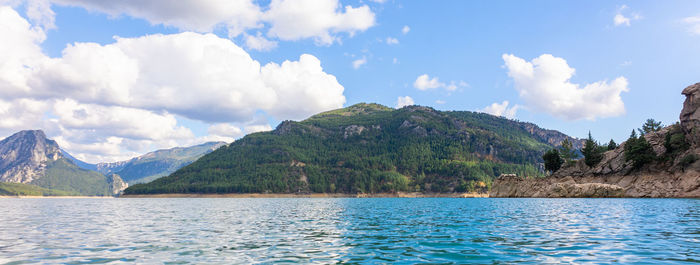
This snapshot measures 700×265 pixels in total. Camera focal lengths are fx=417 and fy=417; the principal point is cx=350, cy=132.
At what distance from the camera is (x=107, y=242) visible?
33.1m

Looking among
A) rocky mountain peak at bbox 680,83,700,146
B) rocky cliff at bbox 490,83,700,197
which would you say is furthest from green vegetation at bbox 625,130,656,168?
rocky mountain peak at bbox 680,83,700,146

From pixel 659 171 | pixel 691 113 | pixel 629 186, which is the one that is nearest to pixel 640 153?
pixel 659 171

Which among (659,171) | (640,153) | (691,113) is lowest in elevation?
(659,171)

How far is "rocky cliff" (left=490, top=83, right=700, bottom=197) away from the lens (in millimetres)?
137625

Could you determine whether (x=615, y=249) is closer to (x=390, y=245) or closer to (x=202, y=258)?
(x=390, y=245)

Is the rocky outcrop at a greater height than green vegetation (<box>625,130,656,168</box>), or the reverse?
green vegetation (<box>625,130,656,168</box>)

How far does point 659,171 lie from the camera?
151250 mm

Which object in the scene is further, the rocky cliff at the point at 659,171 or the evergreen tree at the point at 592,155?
the evergreen tree at the point at 592,155

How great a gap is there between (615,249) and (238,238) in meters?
27.6

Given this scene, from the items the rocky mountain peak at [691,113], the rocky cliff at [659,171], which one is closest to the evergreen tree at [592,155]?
the rocky cliff at [659,171]

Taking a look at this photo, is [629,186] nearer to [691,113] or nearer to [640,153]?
[640,153]

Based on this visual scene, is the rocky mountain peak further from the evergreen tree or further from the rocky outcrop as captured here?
the evergreen tree

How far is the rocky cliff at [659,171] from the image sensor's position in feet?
452

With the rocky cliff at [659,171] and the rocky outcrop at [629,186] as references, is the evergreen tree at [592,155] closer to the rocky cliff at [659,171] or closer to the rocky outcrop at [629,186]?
the rocky cliff at [659,171]
